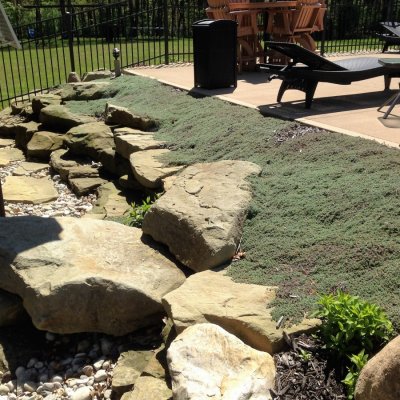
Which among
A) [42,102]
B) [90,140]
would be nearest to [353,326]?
[90,140]

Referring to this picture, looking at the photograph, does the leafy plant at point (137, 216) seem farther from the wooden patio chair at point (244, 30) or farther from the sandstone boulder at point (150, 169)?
the wooden patio chair at point (244, 30)

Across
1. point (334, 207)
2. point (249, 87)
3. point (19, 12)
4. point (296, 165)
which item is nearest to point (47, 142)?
point (249, 87)

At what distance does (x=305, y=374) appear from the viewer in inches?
110

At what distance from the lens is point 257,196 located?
443cm

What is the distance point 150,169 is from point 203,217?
1.79 metres

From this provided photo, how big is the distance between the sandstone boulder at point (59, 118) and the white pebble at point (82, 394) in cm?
538

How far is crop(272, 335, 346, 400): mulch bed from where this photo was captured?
2.69m

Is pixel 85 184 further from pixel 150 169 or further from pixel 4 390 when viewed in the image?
pixel 4 390

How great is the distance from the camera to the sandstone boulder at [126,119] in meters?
7.15

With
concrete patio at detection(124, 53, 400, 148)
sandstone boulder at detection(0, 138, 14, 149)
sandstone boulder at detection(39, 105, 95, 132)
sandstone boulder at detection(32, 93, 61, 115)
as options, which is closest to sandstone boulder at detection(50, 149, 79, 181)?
sandstone boulder at detection(39, 105, 95, 132)

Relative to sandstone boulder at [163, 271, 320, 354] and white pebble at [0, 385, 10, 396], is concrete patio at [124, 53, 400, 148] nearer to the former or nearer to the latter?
sandstone boulder at [163, 271, 320, 354]

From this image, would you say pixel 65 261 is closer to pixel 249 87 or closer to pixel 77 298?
pixel 77 298

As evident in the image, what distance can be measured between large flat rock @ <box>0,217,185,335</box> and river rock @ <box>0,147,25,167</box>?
4.16m

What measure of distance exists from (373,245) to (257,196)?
120 cm
